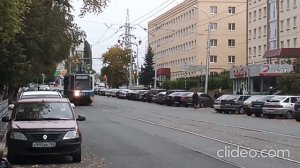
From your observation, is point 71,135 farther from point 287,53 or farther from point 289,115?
point 287,53

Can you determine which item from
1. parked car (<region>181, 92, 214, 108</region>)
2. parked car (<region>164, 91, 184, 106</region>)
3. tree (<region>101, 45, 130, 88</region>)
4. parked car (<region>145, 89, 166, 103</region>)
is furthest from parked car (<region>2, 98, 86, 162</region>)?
tree (<region>101, 45, 130, 88</region>)

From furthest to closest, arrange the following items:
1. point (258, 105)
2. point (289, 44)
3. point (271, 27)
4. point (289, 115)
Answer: point (271, 27)
point (289, 44)
point (258, 105)
point (289, 115)

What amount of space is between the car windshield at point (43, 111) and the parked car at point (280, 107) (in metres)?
24.4

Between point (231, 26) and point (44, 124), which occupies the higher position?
point (231, 26)

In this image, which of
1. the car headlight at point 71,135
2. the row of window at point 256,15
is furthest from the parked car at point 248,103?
the row of window at point 256,15

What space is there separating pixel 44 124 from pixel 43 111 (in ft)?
3.44

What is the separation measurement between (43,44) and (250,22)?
210 ft

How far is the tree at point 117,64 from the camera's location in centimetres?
11744

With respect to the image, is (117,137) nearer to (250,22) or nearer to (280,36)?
(280,36)

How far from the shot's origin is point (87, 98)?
53.2 m

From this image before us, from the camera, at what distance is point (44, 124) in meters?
13.4

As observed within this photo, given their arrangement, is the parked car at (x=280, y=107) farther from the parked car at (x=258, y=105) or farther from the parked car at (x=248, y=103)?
the parked car at (x=248, y=103)

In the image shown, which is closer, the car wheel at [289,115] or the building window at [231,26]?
the car wheel at [289,115]

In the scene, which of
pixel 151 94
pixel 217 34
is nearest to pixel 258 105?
pixel 151 94
